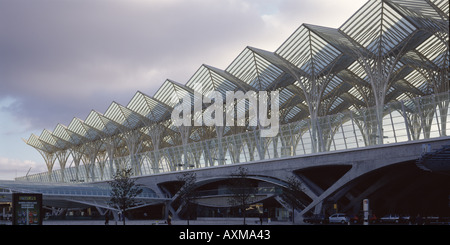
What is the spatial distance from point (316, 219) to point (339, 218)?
3.23 metres

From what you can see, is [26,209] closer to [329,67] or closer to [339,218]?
[339,218]

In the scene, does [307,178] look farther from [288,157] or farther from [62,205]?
[62,205]

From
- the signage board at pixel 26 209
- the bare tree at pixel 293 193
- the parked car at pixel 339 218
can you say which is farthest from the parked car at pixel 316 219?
the signage board at pixel 26 209

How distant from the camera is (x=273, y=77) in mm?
79375

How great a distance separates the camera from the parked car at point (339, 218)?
6012 centimetres

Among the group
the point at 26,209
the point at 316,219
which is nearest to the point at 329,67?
the point at 316,219

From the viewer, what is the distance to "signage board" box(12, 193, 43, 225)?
1631 inches

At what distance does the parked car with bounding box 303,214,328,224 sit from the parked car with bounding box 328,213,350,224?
2.17ft

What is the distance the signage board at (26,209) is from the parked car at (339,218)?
31.3 meters

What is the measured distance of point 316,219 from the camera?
63.2 metres

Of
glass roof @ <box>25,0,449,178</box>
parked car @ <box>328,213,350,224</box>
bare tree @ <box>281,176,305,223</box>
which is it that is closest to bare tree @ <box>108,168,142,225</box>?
bare tree @ <box>281,176,305,223</box>

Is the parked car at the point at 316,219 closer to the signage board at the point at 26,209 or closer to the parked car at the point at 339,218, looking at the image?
the parked car at the point at 339,218
